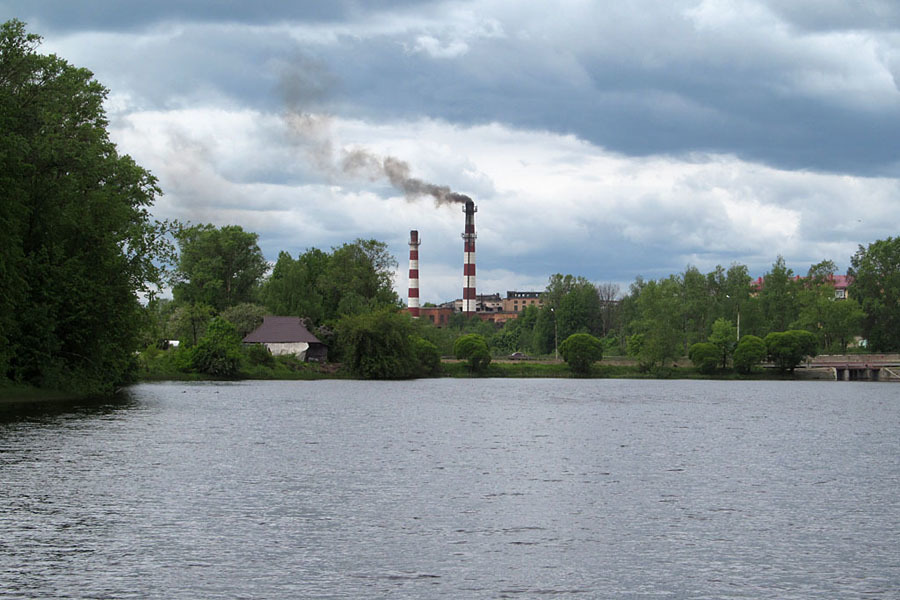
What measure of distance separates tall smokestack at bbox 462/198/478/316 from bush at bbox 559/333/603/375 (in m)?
39.7

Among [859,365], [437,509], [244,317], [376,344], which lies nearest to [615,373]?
[859,365]

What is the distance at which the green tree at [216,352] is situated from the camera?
9412 centimetres

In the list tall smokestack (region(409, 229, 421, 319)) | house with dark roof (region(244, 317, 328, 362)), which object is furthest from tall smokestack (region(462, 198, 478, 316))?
house with dark roof (region(244, 317, 328, 362))

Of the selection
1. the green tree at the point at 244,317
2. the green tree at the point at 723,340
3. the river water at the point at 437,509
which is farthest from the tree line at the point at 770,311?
the river water at the point at 437,509

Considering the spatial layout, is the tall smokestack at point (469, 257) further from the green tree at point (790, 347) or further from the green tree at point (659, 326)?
the green tree at point (790, 347)

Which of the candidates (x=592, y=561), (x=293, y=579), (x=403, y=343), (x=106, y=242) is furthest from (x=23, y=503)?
(x=403, y=343)

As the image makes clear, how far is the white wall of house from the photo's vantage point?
354ft

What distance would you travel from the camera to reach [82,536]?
19266 mm

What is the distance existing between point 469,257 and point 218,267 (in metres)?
48.7

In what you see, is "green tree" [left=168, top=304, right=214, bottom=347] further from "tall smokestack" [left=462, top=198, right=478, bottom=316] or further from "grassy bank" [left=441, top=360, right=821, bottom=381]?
"tall smokestack" [left=462, top=198, right=478, bottom=316]

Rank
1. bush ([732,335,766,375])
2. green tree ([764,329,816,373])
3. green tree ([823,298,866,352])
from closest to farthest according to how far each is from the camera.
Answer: bush ([732,335,766,375]) → green tree ([764,329,816,373]) → green tree ([823,298,866,352])

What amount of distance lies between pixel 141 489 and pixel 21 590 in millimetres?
9961

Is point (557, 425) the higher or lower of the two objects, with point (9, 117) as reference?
lower

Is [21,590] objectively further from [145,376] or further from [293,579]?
[145,376]
